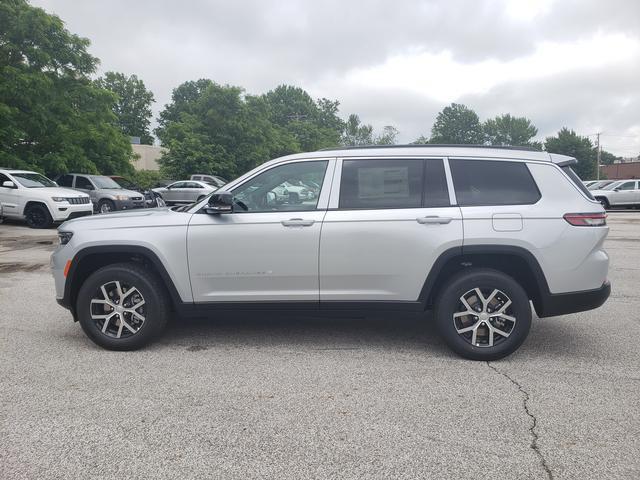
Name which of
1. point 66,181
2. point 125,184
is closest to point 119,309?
point 66,181

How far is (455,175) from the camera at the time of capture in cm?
439

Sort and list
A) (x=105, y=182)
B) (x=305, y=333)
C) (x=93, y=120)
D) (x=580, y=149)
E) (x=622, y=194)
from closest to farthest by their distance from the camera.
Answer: (x=305, y=333) < (x=105, y=182) < (x=93, y=120) < (x=622, y=194) < (x=580, y=149)

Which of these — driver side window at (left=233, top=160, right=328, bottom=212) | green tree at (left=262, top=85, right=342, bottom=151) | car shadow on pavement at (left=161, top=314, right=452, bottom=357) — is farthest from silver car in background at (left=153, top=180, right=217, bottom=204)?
green tree at (left=262, top=85, right=342, bottom=151)

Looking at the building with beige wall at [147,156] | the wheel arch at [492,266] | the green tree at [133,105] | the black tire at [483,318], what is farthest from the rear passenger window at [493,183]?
the green tree at [133,105]

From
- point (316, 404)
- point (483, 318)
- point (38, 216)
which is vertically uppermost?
point (38, 216)

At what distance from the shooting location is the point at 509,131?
107875mm

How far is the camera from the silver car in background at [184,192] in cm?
2460

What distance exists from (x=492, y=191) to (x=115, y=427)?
11.0 feet

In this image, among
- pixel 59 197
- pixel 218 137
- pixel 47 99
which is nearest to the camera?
pixel 59 197

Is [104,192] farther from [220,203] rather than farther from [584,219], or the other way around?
[584,219]

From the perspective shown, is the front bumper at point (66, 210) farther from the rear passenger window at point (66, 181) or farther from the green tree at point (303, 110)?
the green tree at point (303, 110)

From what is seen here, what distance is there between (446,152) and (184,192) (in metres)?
21.8

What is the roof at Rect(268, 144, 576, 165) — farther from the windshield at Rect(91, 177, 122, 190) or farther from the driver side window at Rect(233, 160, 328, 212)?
the windshield at Rect(91, 177, 122, 190)

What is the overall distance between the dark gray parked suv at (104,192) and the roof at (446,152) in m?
14.6
